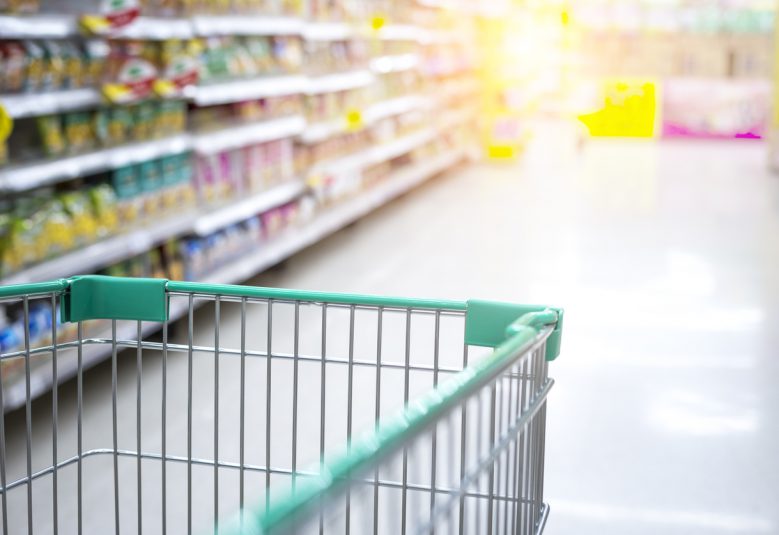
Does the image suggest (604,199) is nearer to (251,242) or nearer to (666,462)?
(251,242)

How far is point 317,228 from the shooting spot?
232 inches

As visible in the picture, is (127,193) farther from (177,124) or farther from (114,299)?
(114,299)

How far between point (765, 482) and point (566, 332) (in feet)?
5.30

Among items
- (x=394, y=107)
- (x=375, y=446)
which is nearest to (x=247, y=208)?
(x=394, y=107)

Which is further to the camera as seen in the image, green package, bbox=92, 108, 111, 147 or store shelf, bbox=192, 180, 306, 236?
store shelf, bbox=192, 180, 306, 236

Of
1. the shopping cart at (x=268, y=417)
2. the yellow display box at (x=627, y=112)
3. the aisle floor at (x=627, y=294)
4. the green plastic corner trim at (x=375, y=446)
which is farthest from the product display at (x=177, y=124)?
the yellow display box at (x=627, y=112)

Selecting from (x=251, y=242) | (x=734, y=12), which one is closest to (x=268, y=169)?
(x=251, y=242)

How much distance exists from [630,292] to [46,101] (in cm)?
303

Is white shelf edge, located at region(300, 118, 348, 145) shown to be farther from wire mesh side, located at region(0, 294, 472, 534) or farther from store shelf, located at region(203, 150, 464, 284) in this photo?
wire mesh side, located at region(0, 294, 472, 534)

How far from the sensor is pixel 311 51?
20.8 feet

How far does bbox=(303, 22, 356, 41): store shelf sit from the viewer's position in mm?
5848

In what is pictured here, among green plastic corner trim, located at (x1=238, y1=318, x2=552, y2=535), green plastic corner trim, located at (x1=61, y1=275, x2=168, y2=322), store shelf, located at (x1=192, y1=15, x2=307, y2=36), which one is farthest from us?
store shelf, located at (x1=192, y1=15, x2=307, y2=36)

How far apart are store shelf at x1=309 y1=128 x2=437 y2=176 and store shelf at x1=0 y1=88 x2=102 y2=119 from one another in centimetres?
247

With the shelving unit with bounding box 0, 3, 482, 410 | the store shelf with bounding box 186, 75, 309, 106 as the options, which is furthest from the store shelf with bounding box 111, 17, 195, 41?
the store shelf with bounding box 186, 75, 309, 106
